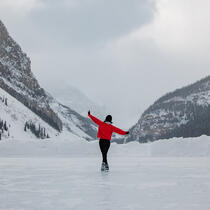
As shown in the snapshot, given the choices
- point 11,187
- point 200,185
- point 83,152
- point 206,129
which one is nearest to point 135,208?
point 200,185

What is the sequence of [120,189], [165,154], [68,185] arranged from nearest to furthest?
1. [120,189]
2. [68,185]
3. [165,154]

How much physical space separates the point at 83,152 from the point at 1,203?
22.7 meters

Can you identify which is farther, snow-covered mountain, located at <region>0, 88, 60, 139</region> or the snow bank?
snow-covered mountain, located at <region>0, 88, 60, 139</region>

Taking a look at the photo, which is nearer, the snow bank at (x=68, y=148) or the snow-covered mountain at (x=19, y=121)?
the snow bank at (x=68, y=148)

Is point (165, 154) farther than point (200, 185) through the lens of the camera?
Yes

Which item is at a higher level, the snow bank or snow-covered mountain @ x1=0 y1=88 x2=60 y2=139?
snow-covered mountain @ x1=0 y1=88 x2=60 y2=139

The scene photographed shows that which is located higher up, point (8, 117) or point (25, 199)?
point (8, 117)

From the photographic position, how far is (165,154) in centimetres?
2523

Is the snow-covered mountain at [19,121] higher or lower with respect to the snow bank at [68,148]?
higher

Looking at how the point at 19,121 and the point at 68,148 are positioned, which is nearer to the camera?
the point at 68,148

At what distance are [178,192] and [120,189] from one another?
122 centimetres

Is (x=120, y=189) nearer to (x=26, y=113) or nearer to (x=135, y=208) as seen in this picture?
(x=135, y=208)

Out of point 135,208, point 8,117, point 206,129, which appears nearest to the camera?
point 135,208

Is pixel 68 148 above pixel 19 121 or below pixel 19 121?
below
